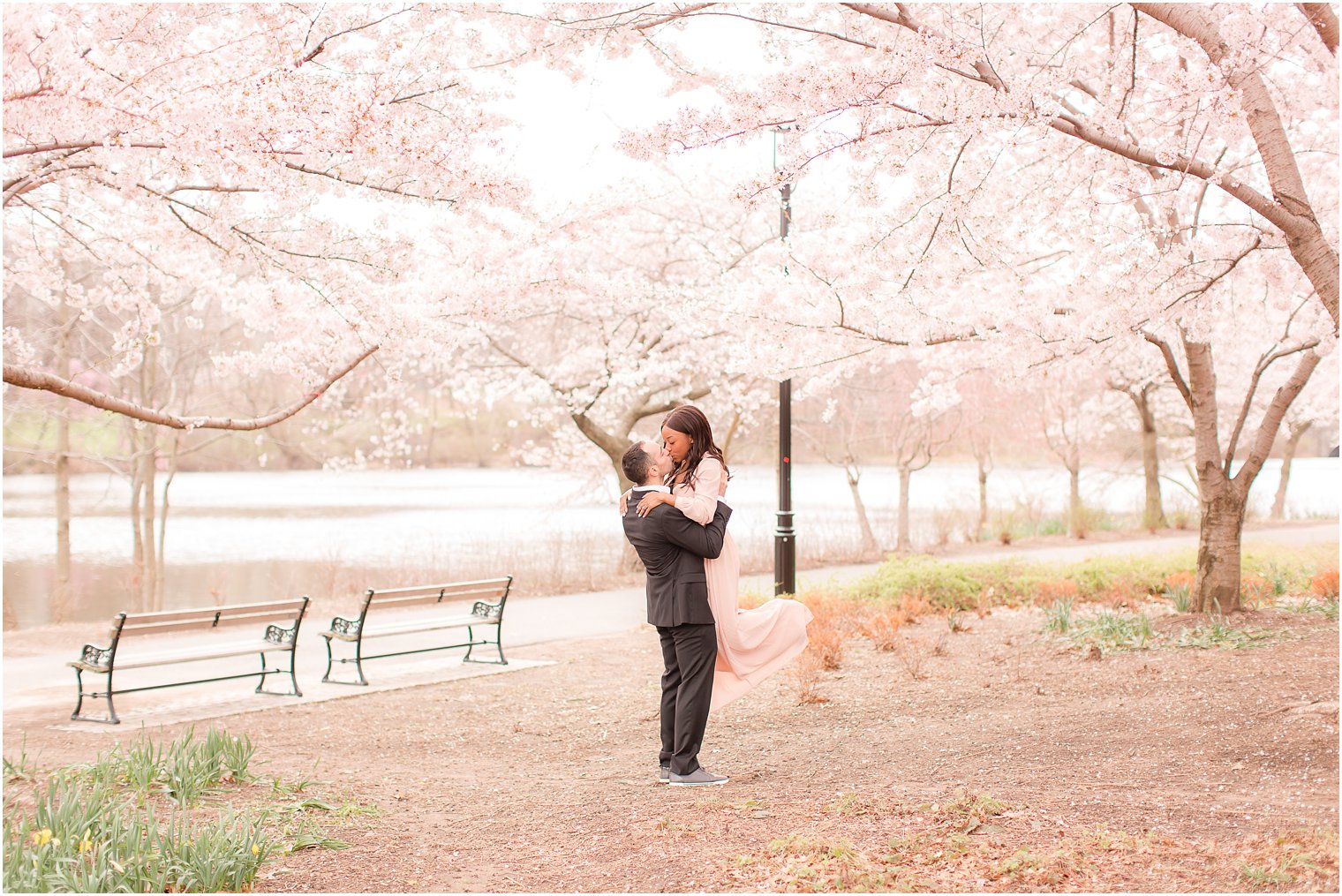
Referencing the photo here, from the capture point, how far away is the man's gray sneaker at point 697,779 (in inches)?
199

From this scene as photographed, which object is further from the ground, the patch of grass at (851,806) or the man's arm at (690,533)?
the man's arm at (690,533)

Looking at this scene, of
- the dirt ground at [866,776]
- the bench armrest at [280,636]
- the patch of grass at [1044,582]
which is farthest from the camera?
the patch of grass at [1044,582]

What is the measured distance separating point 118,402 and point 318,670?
4931 millimetres

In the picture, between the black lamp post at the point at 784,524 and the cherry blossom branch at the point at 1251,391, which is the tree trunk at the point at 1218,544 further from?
the black lamp post at the point at 784,524

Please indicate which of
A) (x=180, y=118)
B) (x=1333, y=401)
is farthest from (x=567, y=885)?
(x=1333, y=401)

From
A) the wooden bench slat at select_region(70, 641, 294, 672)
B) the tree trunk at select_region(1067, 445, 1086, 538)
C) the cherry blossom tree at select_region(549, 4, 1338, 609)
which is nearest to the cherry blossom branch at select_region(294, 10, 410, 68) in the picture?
the cherry blossom tree at select_region(549, 4, 1338, 609)

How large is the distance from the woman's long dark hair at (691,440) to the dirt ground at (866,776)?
1.53 metres

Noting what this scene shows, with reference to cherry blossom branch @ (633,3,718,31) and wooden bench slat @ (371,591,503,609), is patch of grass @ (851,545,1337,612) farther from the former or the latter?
cherry blossom branch @ (633,3,718,31)

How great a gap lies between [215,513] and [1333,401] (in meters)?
35.8

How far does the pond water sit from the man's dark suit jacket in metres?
7.04

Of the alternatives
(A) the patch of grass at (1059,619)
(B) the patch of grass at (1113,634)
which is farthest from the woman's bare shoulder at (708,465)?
(A) the patch of grass at (1059,619)

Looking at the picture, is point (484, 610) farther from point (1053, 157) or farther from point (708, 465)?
point (1053, 157)

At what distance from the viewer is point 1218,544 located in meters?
8.96

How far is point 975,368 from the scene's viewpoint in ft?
31.5
